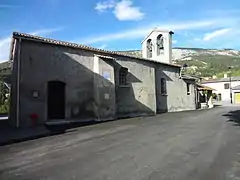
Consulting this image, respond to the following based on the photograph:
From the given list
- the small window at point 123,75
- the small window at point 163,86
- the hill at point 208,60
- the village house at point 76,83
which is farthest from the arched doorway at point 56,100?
the hill at point 208,60

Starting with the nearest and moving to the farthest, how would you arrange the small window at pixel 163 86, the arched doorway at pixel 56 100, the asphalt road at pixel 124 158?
the asphalt road at pixel 124 158 < the arched doorway at pixel 56 100 < the small window at pixel 163 86

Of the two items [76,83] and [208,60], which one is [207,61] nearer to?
[208,60]

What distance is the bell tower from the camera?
27250mm

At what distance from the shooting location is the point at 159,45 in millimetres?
27891

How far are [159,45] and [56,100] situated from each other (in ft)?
45.3

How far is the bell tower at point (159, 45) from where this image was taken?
89.4 feet

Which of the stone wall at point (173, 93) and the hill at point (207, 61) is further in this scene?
the hill at point (207, 61)

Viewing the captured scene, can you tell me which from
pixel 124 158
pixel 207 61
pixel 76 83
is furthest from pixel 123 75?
pixel 207 61

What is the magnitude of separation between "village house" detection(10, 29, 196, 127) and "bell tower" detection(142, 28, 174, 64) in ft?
6.88

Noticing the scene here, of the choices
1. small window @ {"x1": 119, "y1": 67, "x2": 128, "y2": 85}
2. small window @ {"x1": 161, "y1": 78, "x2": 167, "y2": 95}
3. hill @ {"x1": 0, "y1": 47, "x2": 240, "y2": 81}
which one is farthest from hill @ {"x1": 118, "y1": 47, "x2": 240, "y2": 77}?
small window @ {"x1": 119, "y1": 67, "x2": 128, "y2": 85}

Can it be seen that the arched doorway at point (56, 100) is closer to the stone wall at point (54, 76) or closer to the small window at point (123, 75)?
the stone wall at point (54, 76)

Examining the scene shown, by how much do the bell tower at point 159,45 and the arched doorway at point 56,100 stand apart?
12.6 m

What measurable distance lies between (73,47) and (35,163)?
1158 centimetres

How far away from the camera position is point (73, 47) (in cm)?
1772
